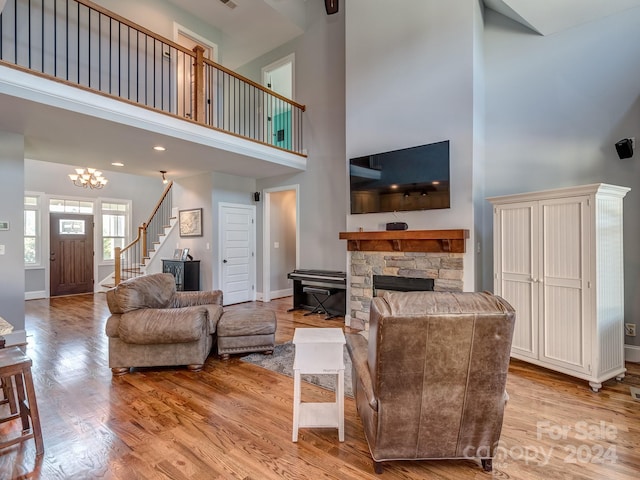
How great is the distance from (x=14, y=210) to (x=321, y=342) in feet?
14.7

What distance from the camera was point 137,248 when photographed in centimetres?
865

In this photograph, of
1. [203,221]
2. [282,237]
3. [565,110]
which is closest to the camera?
[565,110]

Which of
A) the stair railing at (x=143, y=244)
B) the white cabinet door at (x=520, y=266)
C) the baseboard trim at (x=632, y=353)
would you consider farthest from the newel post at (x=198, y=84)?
the baseboard trim at (x=632, y=353)

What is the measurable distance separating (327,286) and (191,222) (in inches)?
123

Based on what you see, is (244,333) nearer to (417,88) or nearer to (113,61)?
(417,88)

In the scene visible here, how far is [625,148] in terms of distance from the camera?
322 centimetres

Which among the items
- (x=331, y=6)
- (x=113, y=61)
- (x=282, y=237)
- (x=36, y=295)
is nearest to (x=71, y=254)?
(x=36, y=295)

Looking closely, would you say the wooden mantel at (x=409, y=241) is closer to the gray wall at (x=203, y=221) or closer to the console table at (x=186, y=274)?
the gray wall at (x=203, y=221)

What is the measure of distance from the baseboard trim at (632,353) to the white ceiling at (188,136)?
3493mm

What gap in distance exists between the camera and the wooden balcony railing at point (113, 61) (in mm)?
3766

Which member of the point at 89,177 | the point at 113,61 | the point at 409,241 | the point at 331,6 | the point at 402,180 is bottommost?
the point at 409,241

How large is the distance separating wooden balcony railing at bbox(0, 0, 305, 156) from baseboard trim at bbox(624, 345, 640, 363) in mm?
5160

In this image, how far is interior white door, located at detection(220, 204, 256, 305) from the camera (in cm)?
620

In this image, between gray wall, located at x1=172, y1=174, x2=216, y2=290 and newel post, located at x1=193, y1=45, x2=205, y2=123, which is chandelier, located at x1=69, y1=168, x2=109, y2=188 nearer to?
gray wall, located at x1=172, y1=174, x2=216, y2=290
